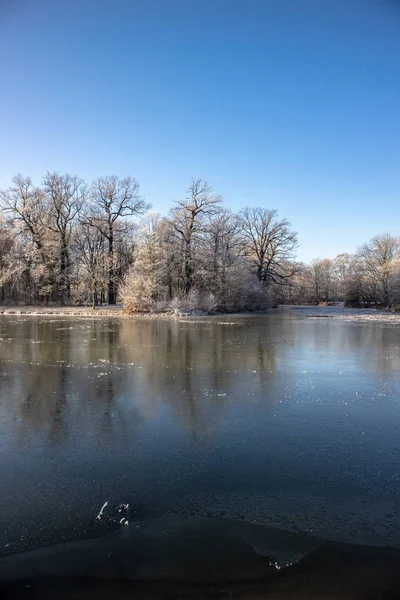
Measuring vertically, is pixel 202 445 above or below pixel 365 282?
below

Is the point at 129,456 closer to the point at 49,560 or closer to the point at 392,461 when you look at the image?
the point at 49,560

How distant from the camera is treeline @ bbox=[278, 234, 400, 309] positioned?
161ft

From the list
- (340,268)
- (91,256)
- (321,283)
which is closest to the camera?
(91,256)

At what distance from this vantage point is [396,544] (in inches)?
127

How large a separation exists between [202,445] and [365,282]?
53.4m

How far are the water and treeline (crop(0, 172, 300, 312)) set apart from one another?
84.3 ft

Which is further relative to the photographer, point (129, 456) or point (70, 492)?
point (129, 456)

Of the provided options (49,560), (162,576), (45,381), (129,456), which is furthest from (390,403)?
(45,381)

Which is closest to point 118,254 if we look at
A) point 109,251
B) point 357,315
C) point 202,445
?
point 109,251

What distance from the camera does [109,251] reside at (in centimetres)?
4150

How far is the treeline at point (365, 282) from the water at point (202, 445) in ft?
136

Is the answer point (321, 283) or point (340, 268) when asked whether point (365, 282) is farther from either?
point (340, 268)

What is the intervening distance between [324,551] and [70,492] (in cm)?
242

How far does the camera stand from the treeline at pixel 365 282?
161ft
